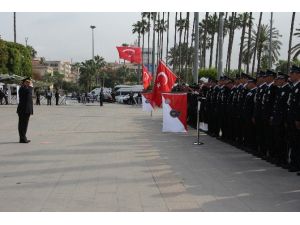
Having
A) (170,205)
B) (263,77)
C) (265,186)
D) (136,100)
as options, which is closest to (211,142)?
(263,77)

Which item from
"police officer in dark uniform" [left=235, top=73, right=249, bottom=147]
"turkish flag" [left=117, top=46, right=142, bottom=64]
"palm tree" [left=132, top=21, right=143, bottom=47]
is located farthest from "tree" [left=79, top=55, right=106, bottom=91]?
"police officer in dark uniform" [left=235, top=73, right=249, bottom=147]

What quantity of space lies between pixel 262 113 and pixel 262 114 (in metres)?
0.02

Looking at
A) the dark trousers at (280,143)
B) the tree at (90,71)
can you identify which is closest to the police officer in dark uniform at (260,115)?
the dark trousers at (280,143)

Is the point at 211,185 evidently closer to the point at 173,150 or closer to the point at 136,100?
the point at 173,150

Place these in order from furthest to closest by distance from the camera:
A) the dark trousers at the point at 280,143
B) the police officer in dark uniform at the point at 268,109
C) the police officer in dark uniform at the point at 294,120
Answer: the police officer in dark uniform at the point at 268,109 < the dark trousers at the point at 280,143 < the police officer in dark uniform at the point at 294,120

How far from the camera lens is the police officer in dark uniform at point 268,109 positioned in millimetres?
9961

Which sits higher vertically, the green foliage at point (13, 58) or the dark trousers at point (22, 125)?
the green foliage at point (13, 58)

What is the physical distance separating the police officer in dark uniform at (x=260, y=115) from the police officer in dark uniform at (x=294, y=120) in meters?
1.38

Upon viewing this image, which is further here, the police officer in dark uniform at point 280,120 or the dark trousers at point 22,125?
the dark trousers at point 22,125

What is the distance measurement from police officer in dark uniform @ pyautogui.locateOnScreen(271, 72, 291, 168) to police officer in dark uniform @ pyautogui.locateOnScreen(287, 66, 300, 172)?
28 cm

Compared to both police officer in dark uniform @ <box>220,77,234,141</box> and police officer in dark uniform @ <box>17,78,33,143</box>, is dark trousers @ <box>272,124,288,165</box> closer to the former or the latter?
police officer in dark uniform @ <box>220,77,234,141</box>

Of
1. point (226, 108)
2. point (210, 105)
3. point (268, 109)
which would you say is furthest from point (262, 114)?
point (210, 105)

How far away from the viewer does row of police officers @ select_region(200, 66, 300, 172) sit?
29.4 feet

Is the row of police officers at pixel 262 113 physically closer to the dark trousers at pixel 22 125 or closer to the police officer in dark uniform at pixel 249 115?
the police officer in dark uniform at pixel 249 115
